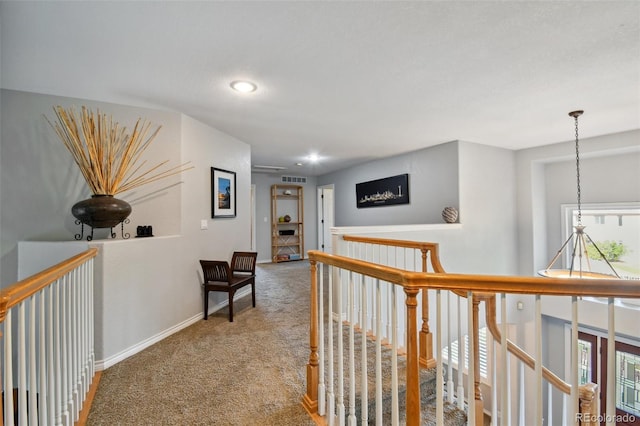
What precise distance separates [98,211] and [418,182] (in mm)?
4341

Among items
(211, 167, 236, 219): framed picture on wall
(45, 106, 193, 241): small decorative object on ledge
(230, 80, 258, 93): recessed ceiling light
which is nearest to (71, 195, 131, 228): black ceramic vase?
(45, 106, 193, 241): small decorative object on ledge

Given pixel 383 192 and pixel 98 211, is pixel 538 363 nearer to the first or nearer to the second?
pixel 98 211

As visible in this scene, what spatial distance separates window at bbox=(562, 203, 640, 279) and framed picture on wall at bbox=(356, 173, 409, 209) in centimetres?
249

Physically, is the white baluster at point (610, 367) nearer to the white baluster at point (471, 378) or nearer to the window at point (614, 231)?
the white baluster at point (471, 378)

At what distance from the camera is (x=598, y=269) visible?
4.42 metres

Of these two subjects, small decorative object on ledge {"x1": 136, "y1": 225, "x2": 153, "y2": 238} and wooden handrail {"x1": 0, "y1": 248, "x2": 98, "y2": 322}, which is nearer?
wooden handrail {"x1": 0, "y1": 248, "x2": 98, "y2": 322}

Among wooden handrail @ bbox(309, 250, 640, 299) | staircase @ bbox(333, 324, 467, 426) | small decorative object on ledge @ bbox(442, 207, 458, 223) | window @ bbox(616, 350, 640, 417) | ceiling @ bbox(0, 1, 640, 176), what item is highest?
ceiling @ bbox(0, 1, 640, 176)

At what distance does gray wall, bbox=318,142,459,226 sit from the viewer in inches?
171

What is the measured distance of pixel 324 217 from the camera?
25.1 ft

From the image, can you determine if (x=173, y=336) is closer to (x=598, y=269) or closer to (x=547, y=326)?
(x=547, y=326)

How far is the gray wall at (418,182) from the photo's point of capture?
14.3ft

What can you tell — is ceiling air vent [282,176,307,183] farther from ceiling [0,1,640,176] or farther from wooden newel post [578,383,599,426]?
wooden newel post [578,383,599,426]

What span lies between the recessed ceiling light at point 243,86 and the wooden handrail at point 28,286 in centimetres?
167

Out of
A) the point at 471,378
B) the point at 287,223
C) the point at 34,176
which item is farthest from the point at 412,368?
the point at 287,223
